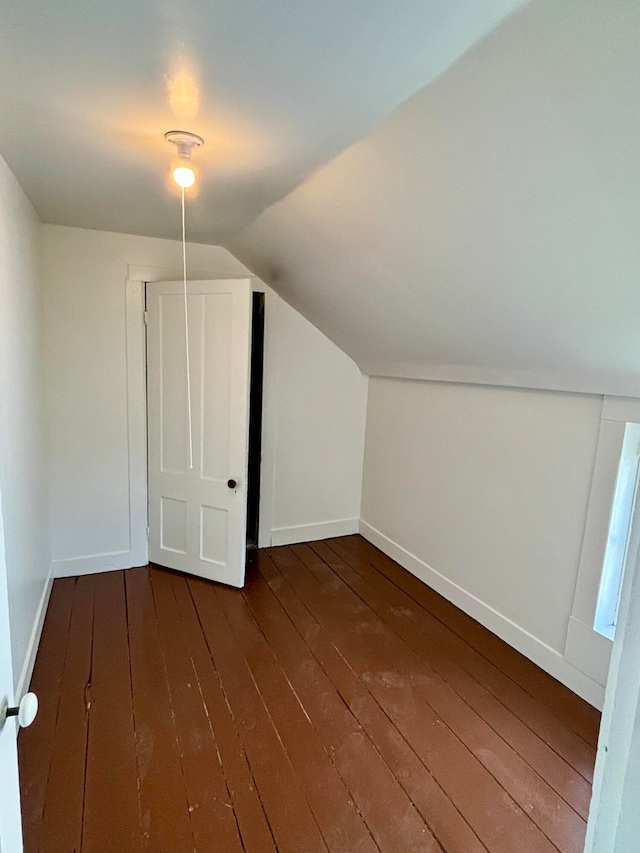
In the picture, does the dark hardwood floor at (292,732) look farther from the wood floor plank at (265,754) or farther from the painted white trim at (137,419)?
the painted white trim at (137,419)

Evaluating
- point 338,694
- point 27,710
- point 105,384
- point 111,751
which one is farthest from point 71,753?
point 105,384

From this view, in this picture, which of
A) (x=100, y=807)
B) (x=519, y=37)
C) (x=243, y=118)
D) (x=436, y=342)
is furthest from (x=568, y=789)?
(x=243, y=118)

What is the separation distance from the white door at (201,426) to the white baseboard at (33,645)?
76 centimetres

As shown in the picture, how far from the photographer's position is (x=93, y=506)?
10.5 feet

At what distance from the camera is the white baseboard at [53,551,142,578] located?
3.16m

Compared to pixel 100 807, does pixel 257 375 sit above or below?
above

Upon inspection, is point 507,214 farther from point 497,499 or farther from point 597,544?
point 497,499

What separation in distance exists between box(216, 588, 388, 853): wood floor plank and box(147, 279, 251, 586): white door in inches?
29.7

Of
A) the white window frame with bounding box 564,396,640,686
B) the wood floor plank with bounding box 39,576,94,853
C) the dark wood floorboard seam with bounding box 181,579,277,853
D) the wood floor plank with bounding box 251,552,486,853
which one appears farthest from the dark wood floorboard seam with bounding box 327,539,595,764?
the wood floor plank with bounding box 39,576,94,853

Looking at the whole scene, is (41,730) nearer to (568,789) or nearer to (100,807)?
(100,807)

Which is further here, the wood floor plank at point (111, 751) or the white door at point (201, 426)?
the white door at point (201, 426)

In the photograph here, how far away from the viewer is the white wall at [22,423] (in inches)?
73.4

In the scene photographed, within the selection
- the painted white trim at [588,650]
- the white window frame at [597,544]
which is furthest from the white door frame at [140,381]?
the painted white trim at [588,650]

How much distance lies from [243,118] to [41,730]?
244 cm
